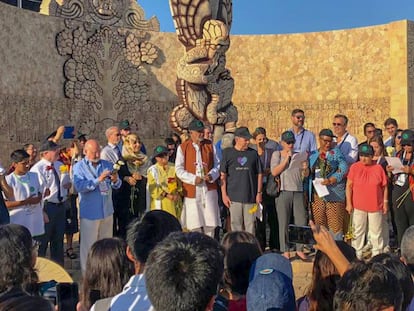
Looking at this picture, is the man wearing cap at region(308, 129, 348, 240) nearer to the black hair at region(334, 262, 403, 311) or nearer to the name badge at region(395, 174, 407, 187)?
the name badge at region(395, 174, 407, 187)

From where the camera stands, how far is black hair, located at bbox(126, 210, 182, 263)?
2.57 meters

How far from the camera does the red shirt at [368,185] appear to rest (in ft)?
20.1

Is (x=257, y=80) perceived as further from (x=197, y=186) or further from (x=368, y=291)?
(x=368, y=291)

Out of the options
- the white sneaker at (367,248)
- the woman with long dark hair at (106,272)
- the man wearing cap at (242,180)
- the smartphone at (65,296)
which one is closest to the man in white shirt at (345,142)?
the white sneaker at (367,248)

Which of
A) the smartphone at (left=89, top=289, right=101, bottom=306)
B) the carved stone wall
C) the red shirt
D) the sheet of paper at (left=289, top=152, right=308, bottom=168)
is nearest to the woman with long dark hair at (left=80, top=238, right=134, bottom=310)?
the smartphone at (left=89, top=289, right=101, bottom=306)

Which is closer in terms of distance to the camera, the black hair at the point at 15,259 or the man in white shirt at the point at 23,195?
the black hair at the point at 15,259

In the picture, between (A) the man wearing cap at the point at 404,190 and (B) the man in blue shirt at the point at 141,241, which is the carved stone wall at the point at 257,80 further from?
(B) the man in blue shirt at the point at 141,241

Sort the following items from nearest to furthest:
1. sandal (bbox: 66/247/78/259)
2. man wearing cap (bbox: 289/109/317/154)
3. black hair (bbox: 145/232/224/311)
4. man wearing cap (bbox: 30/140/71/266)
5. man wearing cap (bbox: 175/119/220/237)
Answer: black hair (bbox: 145/232/224/311) < man wearing cap (bbox: 30/140/71/266) < man wearing cap (bbox: 175/119/220/237) < man wearing cap (bbox: 289/109/317/154) < sandal (bbox: 66/247/78/259)

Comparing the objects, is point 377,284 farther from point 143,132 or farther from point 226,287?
point 143,132

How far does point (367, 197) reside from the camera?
20.2 ft

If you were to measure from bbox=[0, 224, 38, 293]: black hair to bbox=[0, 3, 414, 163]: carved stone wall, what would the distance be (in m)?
11.9

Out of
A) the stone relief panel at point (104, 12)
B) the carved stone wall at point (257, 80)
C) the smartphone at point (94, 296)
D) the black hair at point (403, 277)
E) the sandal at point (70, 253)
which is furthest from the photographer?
the stone relief panel at point (104, 12)

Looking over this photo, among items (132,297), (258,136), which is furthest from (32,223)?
(132,297)

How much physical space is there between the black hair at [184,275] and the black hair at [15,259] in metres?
0.95
